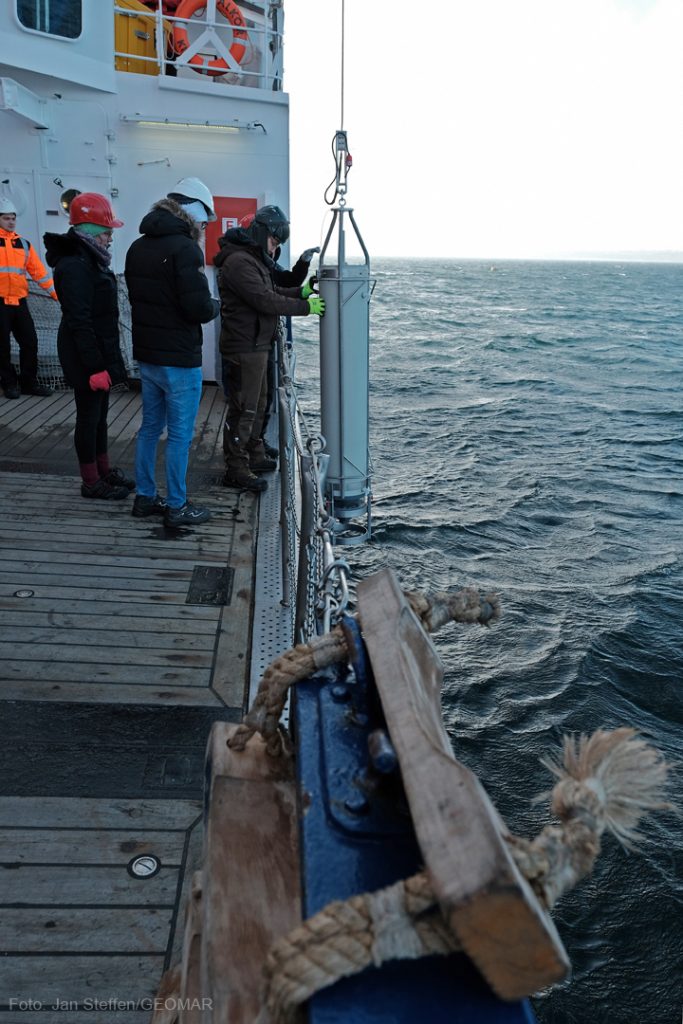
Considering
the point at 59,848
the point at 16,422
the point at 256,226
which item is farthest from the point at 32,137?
the point at 59,848

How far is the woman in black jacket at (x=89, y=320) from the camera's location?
449 centimetres

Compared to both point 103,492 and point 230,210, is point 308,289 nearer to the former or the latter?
point 103,492

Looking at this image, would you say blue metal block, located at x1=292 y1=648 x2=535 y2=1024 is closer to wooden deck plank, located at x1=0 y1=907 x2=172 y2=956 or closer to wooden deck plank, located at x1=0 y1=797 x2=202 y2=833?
wooden deck plank, located at x1=0 y1=907 x2=172 y2=956

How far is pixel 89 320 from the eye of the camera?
4645 mm

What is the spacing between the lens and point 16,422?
6.83 m

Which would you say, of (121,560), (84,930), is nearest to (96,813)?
(84,930)

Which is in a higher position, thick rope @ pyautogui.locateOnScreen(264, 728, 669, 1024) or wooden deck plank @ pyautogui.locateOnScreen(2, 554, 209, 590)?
thick rope @ pyautogui.locateOnScreen(264, 728, 669, 1024)

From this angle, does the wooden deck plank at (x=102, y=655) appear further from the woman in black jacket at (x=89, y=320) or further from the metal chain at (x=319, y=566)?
the woman in black jacket at (x=89, y=320)

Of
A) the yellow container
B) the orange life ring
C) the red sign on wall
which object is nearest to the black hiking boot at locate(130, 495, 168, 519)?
the red sign on wall

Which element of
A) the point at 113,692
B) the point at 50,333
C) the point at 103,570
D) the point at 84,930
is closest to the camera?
the point at 84,930

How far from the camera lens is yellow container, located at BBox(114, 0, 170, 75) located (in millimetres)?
Result: 8453

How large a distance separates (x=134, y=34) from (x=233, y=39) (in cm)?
114

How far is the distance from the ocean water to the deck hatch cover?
211cm

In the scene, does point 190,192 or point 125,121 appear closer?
point 190,192
